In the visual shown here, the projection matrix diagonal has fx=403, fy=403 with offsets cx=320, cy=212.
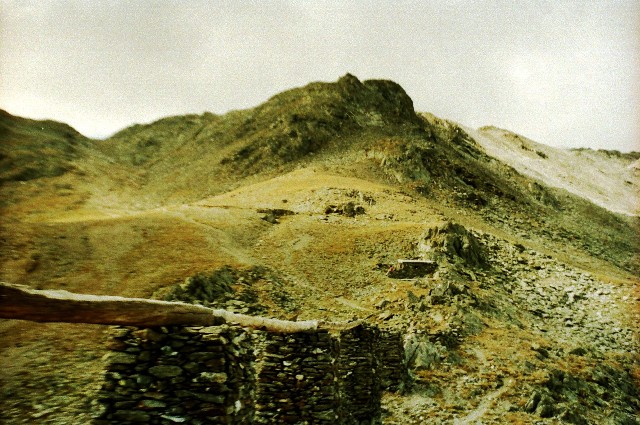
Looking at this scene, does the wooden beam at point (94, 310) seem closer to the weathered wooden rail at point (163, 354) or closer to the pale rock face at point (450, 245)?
the weathered wooden rail at point (163, 354)

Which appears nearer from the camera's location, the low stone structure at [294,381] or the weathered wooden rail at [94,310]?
the weathered wooden rail at [94,310]

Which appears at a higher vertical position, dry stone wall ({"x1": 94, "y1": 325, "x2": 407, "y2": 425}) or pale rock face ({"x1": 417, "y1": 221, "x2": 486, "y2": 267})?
pale rock face ({"x1": 417, "y1": 221, "x2": 486, "y2": 267})

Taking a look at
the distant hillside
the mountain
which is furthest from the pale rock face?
the distant hillside

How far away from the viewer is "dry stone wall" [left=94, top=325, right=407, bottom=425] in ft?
17.4

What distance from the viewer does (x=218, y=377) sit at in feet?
18.8

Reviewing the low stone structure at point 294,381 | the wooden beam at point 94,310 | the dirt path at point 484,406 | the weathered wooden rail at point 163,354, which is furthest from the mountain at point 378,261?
the wooden beam at point 94,310

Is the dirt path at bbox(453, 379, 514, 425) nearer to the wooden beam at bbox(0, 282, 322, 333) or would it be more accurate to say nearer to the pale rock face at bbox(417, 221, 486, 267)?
the pale rock face at bbox(417, 221, 486, 267)

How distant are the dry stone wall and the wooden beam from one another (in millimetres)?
184

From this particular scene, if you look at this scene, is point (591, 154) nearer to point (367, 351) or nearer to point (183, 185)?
point (183, 185)

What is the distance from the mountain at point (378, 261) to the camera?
17203mm

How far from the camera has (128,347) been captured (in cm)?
545

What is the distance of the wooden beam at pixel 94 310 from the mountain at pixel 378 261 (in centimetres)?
755

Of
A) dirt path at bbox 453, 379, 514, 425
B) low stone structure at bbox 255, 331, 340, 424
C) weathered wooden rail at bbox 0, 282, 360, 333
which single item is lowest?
dirt path at bbox 453, 379, 514, 425

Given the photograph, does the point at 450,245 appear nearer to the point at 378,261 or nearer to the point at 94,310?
the point at 378,261
